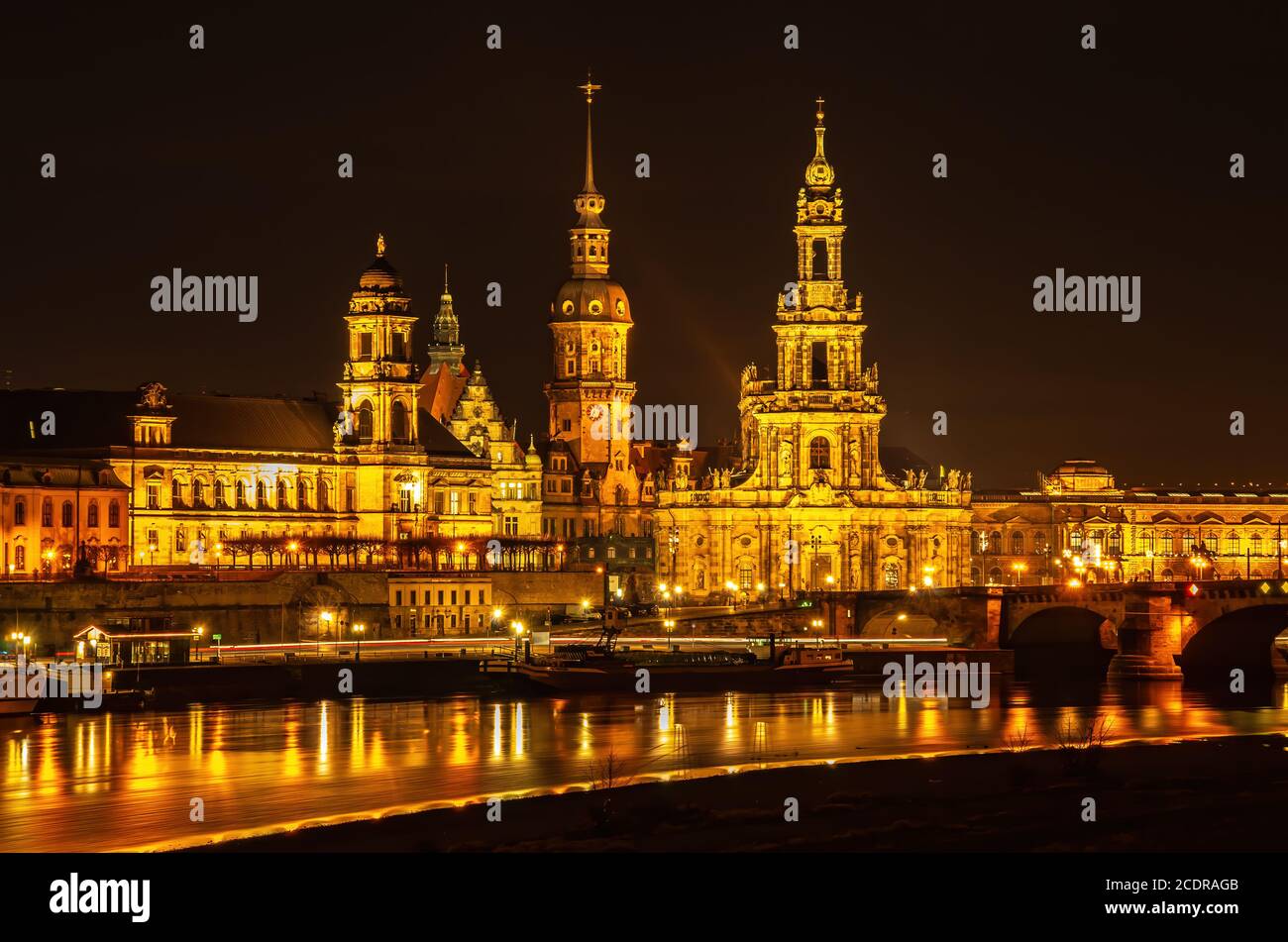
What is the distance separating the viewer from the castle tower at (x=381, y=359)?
156 metres

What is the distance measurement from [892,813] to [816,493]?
103 m

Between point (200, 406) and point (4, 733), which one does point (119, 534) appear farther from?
point (4, 733)

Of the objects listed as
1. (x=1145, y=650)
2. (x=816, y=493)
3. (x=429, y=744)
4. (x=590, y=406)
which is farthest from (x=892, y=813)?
(x=590, y=406)

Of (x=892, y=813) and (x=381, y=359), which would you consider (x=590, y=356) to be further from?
(x=892, y=813)

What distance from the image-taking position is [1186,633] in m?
130

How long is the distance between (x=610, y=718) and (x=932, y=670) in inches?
1177

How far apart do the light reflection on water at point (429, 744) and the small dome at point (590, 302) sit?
77.9 meters

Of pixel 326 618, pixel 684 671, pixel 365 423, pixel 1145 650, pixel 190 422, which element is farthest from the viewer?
pixel 365 423

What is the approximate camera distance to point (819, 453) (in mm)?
171875

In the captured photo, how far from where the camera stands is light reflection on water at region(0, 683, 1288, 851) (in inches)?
2800

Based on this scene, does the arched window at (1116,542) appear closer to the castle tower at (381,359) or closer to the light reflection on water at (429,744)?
the castle tower at (381,359)
